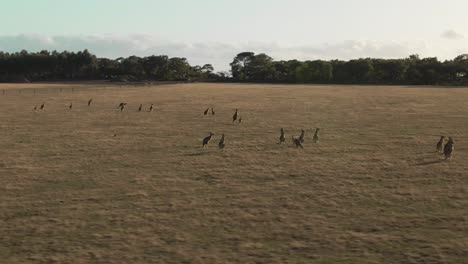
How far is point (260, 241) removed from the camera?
1717cm

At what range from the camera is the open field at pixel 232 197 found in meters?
16.5

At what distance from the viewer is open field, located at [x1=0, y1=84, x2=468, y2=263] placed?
54.2ft

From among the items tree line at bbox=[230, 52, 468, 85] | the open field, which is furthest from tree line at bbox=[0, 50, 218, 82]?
the open field

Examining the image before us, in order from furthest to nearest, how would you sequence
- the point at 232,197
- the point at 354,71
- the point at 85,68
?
1. the point at 85,68
2. the point at 354,71
3. the point at 232,197

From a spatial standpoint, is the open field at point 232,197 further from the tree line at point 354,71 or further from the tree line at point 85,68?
the tree line at point 85,68

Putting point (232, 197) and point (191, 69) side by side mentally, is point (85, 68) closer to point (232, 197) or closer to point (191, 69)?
point (191, 69)

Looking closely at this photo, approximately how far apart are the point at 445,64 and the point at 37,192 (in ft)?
472

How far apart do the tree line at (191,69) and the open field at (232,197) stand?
11648cm

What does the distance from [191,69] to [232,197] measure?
15496 cm

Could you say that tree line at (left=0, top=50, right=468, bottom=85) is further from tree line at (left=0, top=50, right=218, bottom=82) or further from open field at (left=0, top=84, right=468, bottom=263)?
open field at (left=0, top=84, right=468, bottom=263)

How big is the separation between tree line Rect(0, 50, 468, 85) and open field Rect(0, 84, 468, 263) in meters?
116

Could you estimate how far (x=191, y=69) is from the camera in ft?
573

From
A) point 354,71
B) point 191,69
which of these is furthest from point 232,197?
point 191,69

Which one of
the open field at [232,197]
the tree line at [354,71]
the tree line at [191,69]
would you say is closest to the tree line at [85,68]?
the tree line at [191,69]
